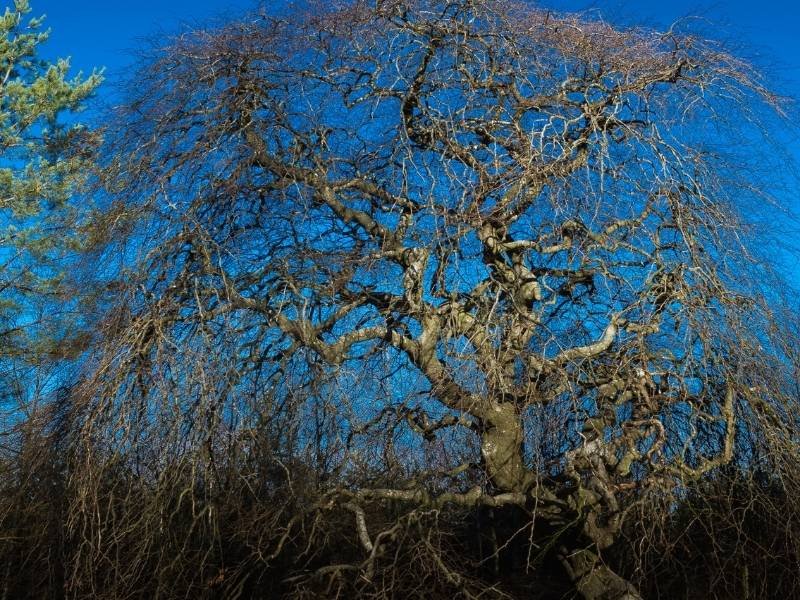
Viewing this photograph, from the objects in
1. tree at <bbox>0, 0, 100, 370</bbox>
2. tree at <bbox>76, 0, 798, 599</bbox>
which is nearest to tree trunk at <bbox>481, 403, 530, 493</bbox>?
tree at <bbox>76, 0, 798, 599</bbox>

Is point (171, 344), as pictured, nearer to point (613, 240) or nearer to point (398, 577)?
point (398, 577)

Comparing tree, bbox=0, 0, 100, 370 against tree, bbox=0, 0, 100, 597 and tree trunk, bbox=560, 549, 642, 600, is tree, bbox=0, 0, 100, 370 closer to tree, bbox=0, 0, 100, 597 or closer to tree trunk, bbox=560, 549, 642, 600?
tree, bbox=0, 0, 100, 597

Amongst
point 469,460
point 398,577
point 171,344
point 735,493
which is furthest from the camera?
point 469,460

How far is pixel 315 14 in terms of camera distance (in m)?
4.66

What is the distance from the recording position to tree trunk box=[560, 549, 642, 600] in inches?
160

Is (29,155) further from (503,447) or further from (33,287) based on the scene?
(503,447)

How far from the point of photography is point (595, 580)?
420cm

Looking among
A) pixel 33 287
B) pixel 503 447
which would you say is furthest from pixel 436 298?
pixel 33 287

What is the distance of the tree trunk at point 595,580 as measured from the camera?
407 cm

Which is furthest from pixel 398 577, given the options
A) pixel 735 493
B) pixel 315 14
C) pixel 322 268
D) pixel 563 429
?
pixel 315 14

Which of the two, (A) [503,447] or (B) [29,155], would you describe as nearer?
(A) [503,447]

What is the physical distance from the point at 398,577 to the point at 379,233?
5.87ft

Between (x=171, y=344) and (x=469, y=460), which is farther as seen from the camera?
(x=469, y=460)

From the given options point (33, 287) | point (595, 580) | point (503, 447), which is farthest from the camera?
point (33, 287)
